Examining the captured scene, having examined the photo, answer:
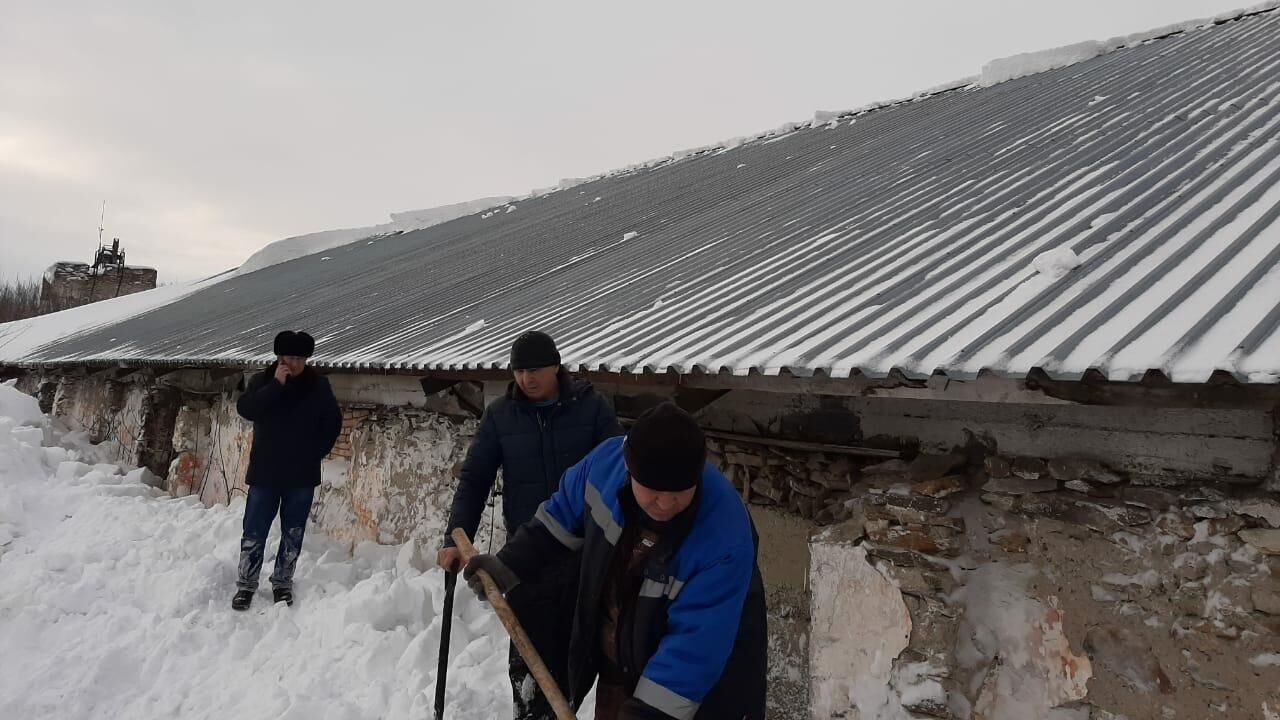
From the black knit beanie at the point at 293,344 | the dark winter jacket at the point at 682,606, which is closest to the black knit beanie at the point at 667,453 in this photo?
the dark winter jacket at the point at 682,606

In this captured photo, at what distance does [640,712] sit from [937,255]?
2.68 meters

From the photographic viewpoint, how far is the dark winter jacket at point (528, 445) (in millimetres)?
2934

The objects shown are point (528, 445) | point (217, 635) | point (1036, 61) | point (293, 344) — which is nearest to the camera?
point (528, 445)

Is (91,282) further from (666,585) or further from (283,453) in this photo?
(666,585)

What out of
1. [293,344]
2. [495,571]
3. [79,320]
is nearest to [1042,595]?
[495,571]

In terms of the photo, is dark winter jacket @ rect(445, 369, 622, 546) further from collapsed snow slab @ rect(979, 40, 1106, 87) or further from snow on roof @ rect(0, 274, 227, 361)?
snow on roof @ rect(0, 274, 227, 361)

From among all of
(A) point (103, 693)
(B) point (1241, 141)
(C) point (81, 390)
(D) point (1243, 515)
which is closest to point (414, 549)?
(A) point (103, 693)

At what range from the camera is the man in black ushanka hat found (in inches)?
175

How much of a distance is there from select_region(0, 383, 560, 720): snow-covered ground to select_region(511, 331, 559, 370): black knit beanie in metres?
1.56

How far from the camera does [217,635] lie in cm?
415

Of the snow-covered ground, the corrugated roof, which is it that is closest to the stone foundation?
the corrugated roof

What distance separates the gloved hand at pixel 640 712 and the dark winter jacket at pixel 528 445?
4.08ft

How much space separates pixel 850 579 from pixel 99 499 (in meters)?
6.97

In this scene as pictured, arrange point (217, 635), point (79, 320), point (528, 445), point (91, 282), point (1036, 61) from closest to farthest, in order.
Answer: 1. point (528, 445)
2. point (217, 635)
3. point (1036, 61)
4. point (79, 320)
5. point (91, 282)
